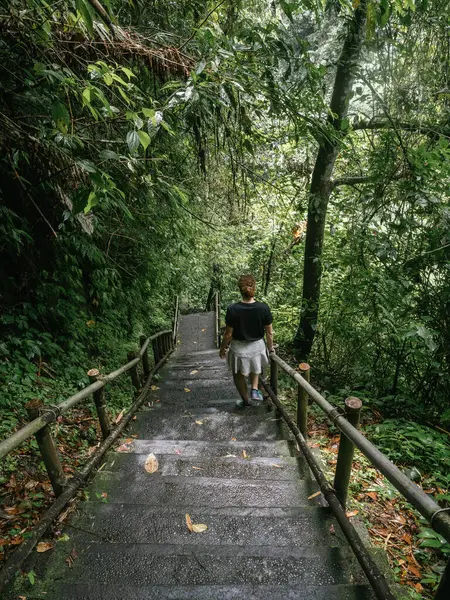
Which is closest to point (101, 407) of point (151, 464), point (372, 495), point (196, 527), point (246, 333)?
point (151, 464)

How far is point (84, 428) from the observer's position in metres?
4.42

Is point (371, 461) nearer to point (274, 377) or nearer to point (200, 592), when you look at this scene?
point (200, 592)

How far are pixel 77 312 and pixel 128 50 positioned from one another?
3.97m

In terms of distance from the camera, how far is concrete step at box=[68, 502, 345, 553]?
2191 mm

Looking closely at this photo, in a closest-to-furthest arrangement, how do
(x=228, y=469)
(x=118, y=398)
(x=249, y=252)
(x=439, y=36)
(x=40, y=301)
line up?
(x=228, y=469)
(x=439, y=36)
(x=40, y=301)
(x=118, y=398)
(x=249, y=252)

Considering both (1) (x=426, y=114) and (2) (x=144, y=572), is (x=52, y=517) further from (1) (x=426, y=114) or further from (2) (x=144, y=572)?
(1) (x=426, y=114)

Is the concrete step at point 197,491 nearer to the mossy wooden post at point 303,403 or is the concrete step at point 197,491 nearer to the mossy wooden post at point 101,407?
the mossy wooden post at point 101,407

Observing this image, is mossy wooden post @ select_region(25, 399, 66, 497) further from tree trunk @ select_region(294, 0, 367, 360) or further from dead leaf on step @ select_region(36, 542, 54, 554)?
tree trunk @ select_region(294, 0, 367, 360)

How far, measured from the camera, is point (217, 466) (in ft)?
10.3

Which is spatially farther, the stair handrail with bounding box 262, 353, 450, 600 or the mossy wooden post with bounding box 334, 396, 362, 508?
the mossy wooden post with bounding box 334, 396, 362, 508

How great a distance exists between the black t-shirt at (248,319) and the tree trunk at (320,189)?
7.14ft

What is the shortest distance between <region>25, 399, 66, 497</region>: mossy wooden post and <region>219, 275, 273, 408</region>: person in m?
2.16

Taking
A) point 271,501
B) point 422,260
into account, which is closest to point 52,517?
point 271,501

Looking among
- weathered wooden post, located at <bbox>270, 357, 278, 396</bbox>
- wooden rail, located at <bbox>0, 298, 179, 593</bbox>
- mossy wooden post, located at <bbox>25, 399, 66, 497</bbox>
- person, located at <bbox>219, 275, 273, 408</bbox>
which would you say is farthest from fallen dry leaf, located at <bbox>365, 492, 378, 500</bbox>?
mossy wooden post, located at <bbox>25, 399, 66, 497</bbox>
